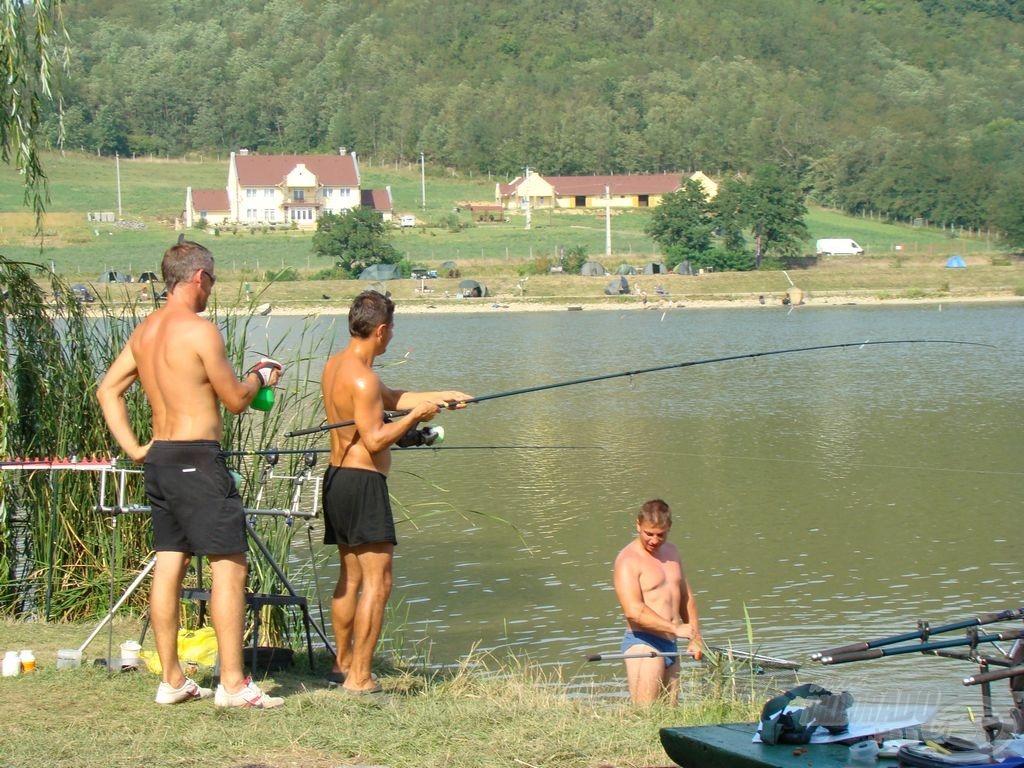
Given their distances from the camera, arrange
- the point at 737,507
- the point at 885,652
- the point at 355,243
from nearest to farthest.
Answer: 1. the point at 885,652
2. the point at 737,507
3. the point at 355,243

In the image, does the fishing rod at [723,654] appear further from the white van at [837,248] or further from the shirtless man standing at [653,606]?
the white van at [837,248]

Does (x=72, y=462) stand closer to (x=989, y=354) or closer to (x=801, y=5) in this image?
(x=989, y=354)

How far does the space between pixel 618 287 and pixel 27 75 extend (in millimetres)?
52223

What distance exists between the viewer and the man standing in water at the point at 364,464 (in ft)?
18.5

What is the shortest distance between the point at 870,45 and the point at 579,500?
172 meters

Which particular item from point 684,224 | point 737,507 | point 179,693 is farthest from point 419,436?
point 684,224

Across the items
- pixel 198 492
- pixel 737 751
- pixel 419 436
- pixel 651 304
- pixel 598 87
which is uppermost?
pixel 598 87

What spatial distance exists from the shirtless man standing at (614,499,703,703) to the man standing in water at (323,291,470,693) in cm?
128

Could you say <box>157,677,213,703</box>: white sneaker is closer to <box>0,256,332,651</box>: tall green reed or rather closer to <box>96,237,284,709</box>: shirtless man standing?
<box>96,237,284,709</box>: shirtless man standing

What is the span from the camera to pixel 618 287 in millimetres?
60031

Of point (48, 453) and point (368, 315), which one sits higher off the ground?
point (368, 315)

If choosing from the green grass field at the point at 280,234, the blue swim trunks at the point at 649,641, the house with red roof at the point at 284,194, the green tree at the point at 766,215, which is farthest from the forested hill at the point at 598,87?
the blue swim trunks at the point at 649,641

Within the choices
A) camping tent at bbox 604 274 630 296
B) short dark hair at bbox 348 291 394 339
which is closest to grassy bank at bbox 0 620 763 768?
short dark hair at bbox 348 291 394 339

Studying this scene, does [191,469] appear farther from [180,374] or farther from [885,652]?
[885,652]
